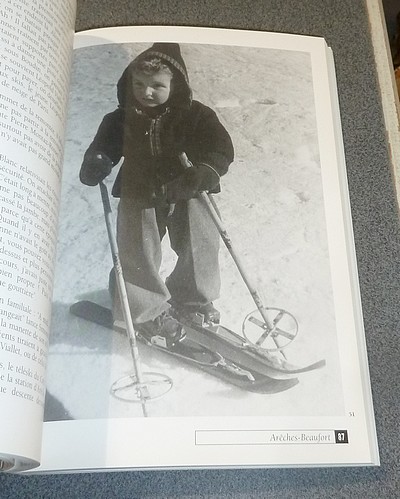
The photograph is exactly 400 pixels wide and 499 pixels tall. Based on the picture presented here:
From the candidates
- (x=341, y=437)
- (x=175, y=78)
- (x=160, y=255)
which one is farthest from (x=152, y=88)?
(x=341, y=437)

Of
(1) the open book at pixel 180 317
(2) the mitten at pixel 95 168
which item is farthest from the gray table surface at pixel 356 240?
(2) the mitten at pixel 95 168

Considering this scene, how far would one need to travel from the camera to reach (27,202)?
368 mm

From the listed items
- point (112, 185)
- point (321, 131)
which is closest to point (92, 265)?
point (112, 185)

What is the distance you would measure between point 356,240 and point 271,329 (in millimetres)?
89

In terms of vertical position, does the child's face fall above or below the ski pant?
above

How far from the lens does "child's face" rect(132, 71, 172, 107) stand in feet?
1.53

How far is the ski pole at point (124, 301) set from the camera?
398 mm

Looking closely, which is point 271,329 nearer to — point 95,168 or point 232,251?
point 232,251

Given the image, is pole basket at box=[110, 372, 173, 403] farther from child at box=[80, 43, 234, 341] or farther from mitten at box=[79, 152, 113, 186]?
mitten at box=[79, 152, 113, 186]

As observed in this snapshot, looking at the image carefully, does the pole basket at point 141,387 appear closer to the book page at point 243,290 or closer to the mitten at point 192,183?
the book page at point 243,290

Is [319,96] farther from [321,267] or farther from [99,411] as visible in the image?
[99,411]

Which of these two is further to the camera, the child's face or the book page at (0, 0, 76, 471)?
the child's face

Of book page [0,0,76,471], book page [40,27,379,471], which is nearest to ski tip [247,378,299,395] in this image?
book page [40,27,379,471]

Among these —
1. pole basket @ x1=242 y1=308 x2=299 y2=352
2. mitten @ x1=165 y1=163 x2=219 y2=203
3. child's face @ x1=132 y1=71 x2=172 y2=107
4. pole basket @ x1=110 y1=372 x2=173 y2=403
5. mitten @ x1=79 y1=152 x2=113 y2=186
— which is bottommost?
pole basket @ x1=110 y1=372 x2=173 y2=403
